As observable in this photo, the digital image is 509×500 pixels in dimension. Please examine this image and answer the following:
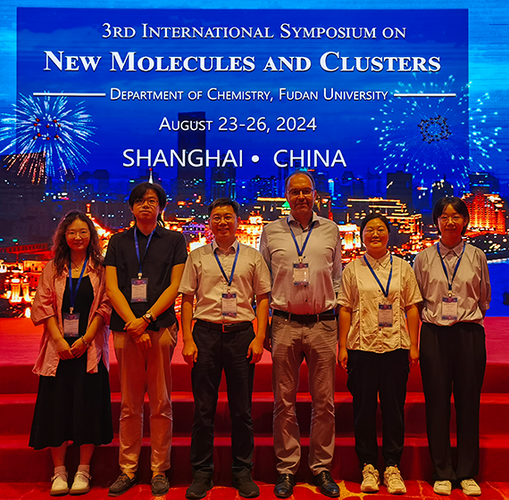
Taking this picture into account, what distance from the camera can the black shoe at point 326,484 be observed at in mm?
2320

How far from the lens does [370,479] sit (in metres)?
2.36

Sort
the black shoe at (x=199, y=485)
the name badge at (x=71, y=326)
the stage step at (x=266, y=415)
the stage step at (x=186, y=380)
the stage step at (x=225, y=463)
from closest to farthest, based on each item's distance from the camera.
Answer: the black shoe at (x=199, y=485)
the name badge at (x=71, y=326)
the stage step at (x=225, y=463)
the stage step at (x=266, y=415)
the stage step at (x=186, y=380)

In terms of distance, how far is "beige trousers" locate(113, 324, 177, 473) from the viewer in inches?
93.7

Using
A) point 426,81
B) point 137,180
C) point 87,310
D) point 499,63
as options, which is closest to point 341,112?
point 426,81

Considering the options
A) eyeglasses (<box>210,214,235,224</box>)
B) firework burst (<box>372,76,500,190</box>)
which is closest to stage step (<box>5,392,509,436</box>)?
eyeglasses (<box>210,214,235,224</box>)

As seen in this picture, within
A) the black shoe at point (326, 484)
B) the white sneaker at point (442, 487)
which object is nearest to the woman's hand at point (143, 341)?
the black shoe at point (326, 484)

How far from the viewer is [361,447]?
2.41m

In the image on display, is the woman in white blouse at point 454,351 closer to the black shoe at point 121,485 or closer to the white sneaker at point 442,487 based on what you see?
the white sneaker at point 442,487

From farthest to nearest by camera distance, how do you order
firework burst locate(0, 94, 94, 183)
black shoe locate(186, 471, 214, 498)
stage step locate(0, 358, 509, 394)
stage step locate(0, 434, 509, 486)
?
firework burst locate(0, 94, 94, 183) < stage step locate(0, 358, 509, 394) < stage step locate(0, 434, 509, 486) < black shoe locate(186, 471, 214, 498)

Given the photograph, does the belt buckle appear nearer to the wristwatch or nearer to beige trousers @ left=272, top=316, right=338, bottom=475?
beige trousers @ left=272, top=316, right=338, bottom=475

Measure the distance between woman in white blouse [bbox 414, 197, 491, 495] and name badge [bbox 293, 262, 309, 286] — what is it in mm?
639

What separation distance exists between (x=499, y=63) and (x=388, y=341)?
13.4ft

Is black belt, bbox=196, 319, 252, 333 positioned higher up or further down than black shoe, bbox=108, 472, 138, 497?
higher up

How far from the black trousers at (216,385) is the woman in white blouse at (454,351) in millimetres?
928
